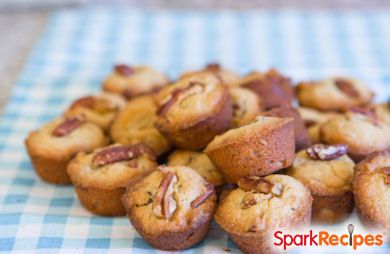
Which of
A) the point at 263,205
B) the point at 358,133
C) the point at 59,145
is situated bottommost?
the point at 59,145

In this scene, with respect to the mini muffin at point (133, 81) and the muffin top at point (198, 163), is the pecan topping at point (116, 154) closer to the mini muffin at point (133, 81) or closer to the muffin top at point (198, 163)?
the muffin top at point (198, 163)

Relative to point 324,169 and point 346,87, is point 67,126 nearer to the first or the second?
point 324,169

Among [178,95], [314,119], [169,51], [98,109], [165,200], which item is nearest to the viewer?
[165,200]

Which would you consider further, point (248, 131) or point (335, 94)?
point (335, 94)

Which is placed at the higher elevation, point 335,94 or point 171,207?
point 335,94

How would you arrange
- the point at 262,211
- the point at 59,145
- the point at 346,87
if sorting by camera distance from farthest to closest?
the point at 346,87, the point at 59,145, the point at 262,211

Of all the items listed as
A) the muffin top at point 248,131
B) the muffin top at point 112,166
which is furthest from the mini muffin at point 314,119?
the muffin top at point 112,166

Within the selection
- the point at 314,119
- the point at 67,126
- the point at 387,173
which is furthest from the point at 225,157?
the point at 67,126
